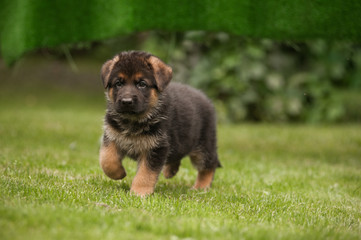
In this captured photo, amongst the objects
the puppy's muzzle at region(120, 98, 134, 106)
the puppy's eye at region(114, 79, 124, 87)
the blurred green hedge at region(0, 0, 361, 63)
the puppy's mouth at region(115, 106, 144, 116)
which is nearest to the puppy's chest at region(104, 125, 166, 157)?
the puppy's mouth at region(115, 106, 144, 116)

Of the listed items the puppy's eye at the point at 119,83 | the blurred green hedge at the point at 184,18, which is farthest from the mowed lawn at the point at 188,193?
the blurred green hedge at the point at 184,18

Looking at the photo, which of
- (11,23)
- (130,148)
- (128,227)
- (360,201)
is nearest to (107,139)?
(130,148)

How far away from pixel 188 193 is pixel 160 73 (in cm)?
134

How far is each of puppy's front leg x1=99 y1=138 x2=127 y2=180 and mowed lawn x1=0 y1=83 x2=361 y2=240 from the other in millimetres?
170

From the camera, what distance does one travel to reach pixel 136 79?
186 inches

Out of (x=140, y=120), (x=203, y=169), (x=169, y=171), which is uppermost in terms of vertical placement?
(x=140, y=120)

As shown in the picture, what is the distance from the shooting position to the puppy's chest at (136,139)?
4.75m

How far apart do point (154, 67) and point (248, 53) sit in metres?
8.74

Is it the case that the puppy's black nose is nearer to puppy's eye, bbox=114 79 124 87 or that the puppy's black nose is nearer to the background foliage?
puppy's eye, bbox=114 79 124 87

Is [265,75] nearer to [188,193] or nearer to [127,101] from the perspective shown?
[188,193]

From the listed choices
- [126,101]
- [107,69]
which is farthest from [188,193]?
[107,69]

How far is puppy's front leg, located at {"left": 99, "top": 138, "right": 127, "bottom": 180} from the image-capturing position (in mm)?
4730

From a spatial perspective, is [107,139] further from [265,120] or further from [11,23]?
[265,120]

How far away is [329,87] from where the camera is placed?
45.2 feet
